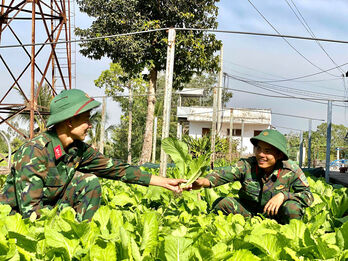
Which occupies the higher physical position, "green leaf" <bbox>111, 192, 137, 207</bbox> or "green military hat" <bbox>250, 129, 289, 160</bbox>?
"green military hat" <bbox>250, 129, 289, 160</bbox>

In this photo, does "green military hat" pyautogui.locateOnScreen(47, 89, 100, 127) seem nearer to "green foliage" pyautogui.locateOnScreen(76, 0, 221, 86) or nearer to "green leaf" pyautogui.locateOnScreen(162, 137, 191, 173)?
"green leaf" pyautogui.locateOnScreen(162, 137, 191, 173)

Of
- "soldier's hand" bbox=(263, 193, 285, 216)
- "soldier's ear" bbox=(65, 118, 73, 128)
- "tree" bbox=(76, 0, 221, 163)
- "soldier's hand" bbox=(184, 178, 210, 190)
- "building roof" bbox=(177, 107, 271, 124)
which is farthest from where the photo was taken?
"building roof" bbox=(177, 107, 271, 124)

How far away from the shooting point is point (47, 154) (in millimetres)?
2949

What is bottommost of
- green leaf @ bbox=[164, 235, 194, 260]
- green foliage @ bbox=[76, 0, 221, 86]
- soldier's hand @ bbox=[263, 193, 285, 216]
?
soldier's hand @ bbox=[263, 193, 285, 216]

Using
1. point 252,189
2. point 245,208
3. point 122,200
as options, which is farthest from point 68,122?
point 245,208

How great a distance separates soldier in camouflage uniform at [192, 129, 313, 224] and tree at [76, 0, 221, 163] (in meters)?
14.5

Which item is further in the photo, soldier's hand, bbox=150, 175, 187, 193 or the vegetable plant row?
soldier's hand, bbox=150, 175, 187, 193

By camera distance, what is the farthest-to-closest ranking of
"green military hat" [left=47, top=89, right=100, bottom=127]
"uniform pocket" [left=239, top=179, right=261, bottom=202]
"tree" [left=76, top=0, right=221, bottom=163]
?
"tree" [left=76, top=0, right=221, bottom=163] < "uniform pocket" [left=239, top=179, right=261, bottom=202] < "green military hat" [left=47, top=89, right=100, bottom=127]

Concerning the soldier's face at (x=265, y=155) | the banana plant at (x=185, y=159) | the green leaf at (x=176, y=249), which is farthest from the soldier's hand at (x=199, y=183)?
the green leaf at (x=176, y=249)

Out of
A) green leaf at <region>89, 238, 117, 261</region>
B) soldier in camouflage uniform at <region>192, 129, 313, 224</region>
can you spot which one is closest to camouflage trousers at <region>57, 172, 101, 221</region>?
soldier in camouflage uniform at <region>192, 129, 313, 224</region>

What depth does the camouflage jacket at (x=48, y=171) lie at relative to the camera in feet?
9.05

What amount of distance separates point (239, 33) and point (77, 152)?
721cm

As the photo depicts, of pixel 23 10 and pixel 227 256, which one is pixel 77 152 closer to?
pixel 227 256

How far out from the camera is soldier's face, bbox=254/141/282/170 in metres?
3.65
